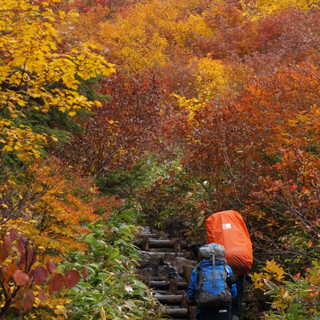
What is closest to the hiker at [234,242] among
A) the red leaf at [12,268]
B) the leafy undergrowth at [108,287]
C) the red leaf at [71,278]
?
the leafy undergrowth at [108,287]

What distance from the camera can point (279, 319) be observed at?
4637 millimetres

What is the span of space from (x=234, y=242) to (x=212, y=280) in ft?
2.98

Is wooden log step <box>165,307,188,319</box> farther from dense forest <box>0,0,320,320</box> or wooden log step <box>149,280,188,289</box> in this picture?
wooden log step <box>149,280,188,289</box>

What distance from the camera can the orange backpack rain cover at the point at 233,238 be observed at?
16.9 ft

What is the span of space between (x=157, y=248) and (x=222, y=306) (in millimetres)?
4803

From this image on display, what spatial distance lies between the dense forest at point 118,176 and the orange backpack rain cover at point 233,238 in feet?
0.80

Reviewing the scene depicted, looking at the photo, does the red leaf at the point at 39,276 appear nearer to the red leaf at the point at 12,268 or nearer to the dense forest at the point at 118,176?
the dense forest at the point at 118,176

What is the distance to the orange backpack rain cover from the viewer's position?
5148 millimetres

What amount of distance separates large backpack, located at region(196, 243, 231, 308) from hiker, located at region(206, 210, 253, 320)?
66 centimetres

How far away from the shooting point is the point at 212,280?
4430 millimetres

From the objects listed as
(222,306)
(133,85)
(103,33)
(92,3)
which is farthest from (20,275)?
(92,3)

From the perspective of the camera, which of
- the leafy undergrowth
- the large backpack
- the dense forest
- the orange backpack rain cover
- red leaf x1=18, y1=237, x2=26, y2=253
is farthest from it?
the orange backpack rain cover

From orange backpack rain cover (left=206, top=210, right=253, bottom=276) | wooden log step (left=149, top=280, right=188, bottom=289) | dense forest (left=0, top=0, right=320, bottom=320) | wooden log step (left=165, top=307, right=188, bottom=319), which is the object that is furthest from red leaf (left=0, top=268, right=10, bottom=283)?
wooden log step (left=149, top=280, right=188, bottom=289)

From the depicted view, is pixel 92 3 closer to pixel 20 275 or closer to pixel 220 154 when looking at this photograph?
pixel 220 154
